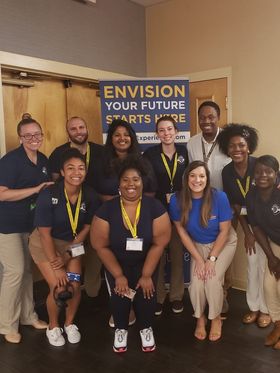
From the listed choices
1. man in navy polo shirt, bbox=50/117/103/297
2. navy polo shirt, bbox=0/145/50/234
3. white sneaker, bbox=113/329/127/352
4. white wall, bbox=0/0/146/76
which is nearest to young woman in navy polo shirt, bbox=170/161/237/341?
white sneaker, bbox=113/329/127/352

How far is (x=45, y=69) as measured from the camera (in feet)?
11.0

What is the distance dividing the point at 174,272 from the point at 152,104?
1652mm

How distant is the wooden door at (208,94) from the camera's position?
12.5 ft

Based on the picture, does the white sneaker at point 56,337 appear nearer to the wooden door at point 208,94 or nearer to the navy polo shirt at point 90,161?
the navy polo shirt at point 90,161

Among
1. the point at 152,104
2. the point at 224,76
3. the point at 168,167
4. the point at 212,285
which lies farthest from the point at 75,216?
the point at 224,76

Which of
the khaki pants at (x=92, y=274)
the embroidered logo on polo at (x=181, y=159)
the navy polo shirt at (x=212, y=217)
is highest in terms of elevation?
the embroidered logo on polo at (x=181, y=159)

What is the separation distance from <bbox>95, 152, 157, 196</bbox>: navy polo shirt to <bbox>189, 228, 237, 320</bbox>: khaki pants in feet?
1.86

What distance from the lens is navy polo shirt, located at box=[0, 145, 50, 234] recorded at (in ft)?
8.49

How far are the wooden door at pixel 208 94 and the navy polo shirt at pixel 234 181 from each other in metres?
1.03

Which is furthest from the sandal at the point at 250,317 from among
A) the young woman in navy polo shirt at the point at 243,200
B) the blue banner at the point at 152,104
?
the blue banner at the point at 152,104

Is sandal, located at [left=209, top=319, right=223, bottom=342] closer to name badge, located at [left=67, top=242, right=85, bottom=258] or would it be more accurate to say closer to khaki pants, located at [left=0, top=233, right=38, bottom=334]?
name badge, located at [left=67, top=242, right=85, bottom=258]

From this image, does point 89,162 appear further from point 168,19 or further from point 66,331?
point 168,19

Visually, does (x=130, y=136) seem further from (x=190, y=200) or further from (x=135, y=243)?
(x=135, y=243)

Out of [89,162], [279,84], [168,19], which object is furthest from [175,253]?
[168,19]
